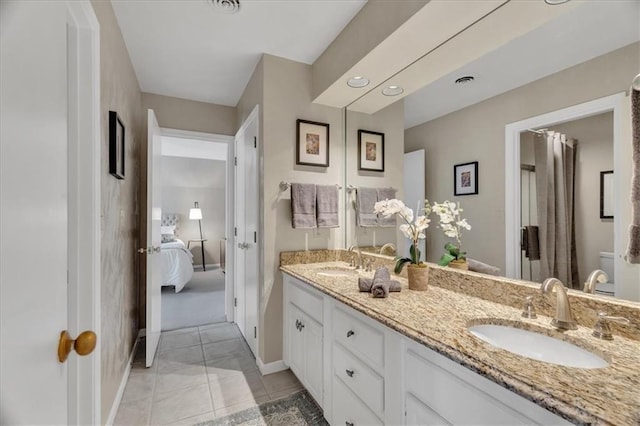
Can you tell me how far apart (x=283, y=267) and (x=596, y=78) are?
1.95 m

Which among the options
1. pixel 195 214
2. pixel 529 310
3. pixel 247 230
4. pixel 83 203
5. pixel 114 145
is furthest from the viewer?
pixel 195 214

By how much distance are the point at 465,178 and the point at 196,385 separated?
2.23m

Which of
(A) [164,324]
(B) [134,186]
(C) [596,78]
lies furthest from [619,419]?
(A) [164,324]

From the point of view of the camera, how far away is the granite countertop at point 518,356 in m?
0.63

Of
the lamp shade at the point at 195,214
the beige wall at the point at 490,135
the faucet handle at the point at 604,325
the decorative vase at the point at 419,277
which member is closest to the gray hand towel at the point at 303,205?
the beige wall at the point at 490,135

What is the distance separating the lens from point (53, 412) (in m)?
0.61

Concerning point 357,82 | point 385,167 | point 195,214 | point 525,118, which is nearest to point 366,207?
point 385,167

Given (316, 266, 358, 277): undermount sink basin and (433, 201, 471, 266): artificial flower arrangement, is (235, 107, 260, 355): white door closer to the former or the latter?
(316, 266, 358, 277): undermount sink basin

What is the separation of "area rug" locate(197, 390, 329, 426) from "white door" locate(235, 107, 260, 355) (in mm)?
646

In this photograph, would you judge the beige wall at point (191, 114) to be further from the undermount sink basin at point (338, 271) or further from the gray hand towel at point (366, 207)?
the undermount sink basin at point (338, 271)

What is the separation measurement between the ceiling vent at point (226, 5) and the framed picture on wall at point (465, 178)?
1.57m

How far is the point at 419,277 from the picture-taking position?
156cm

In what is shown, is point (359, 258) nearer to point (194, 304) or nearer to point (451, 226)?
point (451, 226)

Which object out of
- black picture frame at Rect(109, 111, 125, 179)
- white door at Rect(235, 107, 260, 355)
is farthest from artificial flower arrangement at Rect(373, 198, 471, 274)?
black picture frame at Rect(109, 111, 125, 179)
